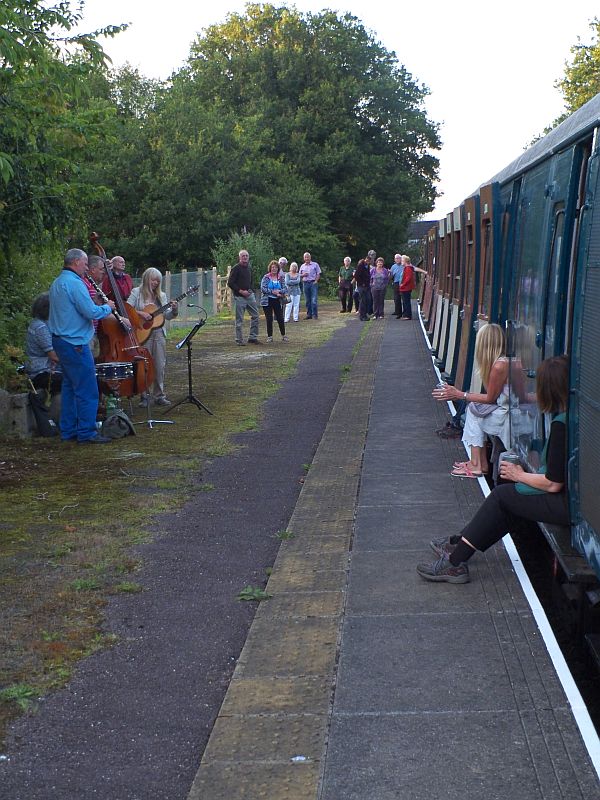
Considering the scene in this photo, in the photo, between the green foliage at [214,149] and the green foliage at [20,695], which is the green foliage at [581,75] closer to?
the green foliage at [214,149]

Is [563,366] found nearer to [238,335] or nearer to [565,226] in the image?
[565,226]

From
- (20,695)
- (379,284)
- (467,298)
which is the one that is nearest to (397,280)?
(379,284)

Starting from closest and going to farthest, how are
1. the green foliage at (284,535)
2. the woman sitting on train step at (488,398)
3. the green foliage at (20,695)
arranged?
the green foliage at (20,695)
the green foliage at (284,535)
the woman sitting on train step at (488,398)

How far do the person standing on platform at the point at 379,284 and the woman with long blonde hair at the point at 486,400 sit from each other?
21774 millimetres

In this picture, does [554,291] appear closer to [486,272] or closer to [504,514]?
[504,514]

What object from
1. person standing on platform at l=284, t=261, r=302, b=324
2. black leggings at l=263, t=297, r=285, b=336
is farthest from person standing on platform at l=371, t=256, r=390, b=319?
black leggings at l=263, t=297, r=285, b=336

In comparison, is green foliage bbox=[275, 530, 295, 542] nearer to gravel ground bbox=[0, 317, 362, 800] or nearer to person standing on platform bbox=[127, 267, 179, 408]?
gravel ground bbox=[0, 317, 362, 800]

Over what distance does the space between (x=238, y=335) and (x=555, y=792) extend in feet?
65.0

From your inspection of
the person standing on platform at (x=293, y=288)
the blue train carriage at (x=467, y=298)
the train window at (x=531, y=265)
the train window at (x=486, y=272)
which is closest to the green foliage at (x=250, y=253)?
the person standing on platform at (x=293, y=288)

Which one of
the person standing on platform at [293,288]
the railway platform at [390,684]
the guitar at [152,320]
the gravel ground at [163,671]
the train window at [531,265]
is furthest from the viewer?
the person standing on platform at [293,288]

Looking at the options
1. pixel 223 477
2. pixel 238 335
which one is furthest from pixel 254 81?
pixel 223 477

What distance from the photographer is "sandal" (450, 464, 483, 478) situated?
342 inches

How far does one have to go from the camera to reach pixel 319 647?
16.6 feet

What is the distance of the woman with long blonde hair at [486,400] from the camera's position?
807 cm
